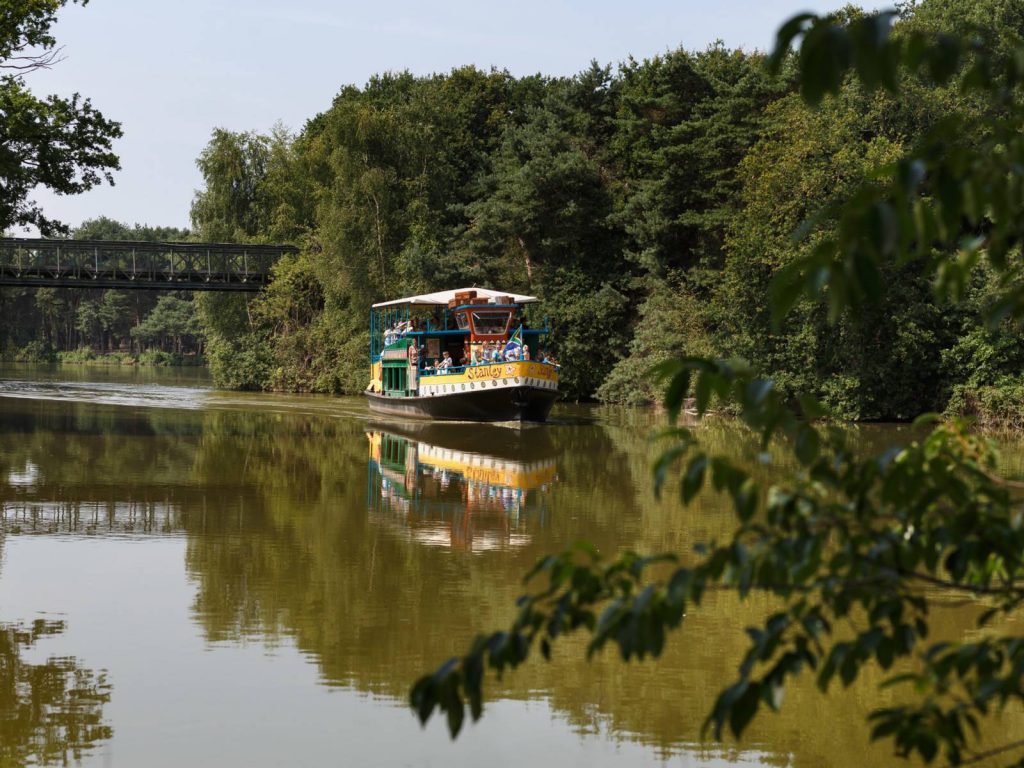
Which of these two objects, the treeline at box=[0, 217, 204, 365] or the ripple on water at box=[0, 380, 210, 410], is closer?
the ripple on water at box=[0, 380, 210, 410]

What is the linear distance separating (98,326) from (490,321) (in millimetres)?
94385

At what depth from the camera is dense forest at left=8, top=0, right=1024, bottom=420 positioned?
110 feet

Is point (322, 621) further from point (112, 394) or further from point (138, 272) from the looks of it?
point (138, 272)

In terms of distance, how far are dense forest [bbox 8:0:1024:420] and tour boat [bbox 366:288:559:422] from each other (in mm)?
5878

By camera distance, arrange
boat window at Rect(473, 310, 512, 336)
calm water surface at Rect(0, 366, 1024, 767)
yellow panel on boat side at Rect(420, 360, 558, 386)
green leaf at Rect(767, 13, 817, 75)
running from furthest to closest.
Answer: boat window at Rect(473, 310, 512, 336), yellow panel on boat side at Rect(420, 360, 558, 386), calm water surface at Rect(0, 366, 1024, 767), green leaf at Rect(767, 13, 817, 75)

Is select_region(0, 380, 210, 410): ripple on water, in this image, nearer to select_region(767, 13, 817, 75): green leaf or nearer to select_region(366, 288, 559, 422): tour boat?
select_region(366, 288, 559, 422): tour boat

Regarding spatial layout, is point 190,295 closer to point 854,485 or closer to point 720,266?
point 720,266

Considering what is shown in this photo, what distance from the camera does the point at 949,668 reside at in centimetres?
281

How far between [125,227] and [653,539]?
14794cm

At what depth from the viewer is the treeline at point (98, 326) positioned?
114 metres

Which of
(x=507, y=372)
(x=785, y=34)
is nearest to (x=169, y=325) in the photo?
(x=507, y=372)

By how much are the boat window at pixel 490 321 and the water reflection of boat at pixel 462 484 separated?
476cm

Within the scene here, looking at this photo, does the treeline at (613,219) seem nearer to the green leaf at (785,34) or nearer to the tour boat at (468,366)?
the tour boat at (468,366)

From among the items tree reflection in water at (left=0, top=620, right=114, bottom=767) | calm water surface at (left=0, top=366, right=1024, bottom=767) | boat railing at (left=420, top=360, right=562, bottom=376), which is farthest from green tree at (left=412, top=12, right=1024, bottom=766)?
boat railing at (left=420, top=360, right=562, bottom=376)
